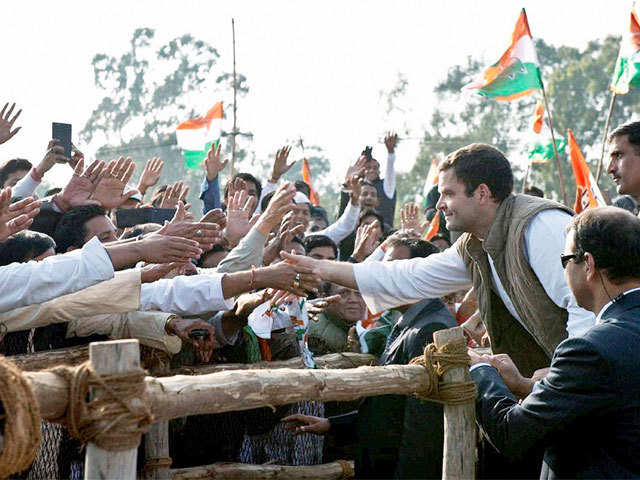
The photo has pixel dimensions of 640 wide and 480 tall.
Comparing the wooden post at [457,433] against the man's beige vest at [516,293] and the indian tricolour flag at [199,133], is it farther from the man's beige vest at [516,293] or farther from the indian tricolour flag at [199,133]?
A: the indian tricolour flag at [199,133]

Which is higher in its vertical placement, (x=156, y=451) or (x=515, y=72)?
(x=515, y=72)

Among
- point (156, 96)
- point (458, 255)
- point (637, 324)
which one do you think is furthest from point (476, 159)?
point (156, 96)

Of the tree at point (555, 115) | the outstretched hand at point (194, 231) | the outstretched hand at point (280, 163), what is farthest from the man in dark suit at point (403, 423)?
the tree at point (555, 115)

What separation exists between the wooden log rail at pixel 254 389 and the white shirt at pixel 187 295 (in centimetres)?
110

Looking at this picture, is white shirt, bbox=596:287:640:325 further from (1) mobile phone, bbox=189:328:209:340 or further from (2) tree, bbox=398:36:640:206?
(2) tree, bbox=398:36:640:206

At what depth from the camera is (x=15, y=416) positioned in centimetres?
205

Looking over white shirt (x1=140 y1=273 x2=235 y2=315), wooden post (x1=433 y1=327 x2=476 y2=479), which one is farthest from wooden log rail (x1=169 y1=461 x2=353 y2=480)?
wooden post (x1=433 y1=327 x2=476 y2=479)

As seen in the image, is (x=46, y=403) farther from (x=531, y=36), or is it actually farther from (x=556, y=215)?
(x=531, y=36)

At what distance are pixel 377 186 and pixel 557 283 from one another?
561cm

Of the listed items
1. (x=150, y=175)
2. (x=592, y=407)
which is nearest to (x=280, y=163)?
(x=150, y=175)

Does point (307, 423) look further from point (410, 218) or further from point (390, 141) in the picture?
point (390, 141)

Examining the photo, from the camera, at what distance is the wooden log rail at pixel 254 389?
2.26 metres

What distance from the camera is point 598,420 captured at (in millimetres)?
2699

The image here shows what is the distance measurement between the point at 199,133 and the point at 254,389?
10322 mm
